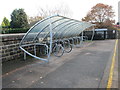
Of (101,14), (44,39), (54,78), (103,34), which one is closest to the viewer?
(54,78)

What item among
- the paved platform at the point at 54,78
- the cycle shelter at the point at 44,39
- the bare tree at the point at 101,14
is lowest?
the paved platform at the point at 54,78

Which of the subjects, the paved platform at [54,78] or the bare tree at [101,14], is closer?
the paved platform at [54,78]

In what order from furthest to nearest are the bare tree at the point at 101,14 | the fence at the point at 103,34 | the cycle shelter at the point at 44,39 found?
the bare tree at the point at 101,14 → the fence at the point at 103,34 → the cycle shelter at the point at 44,39

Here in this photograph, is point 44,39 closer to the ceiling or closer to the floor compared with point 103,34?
closer to the floor

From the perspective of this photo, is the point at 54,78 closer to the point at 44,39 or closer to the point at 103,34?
the point at 44,39

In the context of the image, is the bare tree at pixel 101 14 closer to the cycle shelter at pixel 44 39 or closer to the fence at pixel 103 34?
the fence at pixel 103 34

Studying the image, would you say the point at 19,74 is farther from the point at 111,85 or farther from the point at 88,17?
the point at 88,17

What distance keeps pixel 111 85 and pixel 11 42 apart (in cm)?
436

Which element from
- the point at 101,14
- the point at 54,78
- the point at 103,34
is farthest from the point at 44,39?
the point at 101,14

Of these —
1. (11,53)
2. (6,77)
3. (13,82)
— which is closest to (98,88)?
(13,82)

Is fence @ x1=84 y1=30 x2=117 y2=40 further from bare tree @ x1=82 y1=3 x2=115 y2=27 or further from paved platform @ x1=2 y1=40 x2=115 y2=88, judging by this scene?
paved platform @ x1=2 y1=40 x2=115 y2=88

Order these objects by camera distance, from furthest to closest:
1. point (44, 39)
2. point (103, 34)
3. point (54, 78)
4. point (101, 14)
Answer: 1. point (101, 14)
2. point (103, 34)
3. point (44, 39)
4. point (54, 78)

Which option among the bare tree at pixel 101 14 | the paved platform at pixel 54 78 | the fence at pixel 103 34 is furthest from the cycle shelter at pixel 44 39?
the bare tree at pixel 101 14

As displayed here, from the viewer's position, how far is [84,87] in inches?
130
